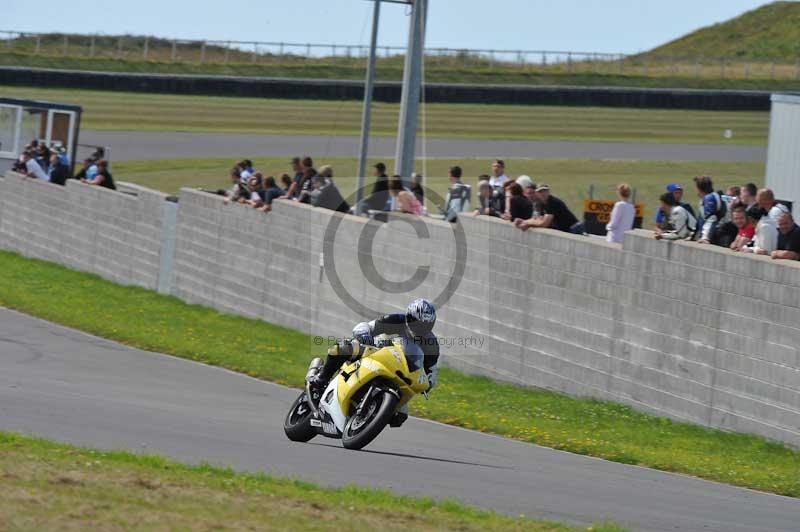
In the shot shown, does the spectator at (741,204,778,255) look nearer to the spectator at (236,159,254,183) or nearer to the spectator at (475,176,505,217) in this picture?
the spectator at (475,176,505,217)

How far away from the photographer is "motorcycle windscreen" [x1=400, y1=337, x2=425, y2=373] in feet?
38.2

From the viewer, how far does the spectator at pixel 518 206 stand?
17.9m

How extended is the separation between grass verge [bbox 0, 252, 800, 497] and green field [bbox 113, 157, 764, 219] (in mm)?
12402

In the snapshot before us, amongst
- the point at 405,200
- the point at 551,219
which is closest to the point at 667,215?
the point at 551,219

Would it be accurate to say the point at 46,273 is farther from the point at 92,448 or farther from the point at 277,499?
the point at 277,499

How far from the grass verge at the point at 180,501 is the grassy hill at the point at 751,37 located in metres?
85.6

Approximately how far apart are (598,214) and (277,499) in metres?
17.1

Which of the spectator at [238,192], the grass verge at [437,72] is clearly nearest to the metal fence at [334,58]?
the grass verge at [437,72]

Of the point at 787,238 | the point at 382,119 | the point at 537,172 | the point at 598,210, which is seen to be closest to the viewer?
the point at 787,238

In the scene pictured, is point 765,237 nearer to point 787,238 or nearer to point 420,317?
point 787,238

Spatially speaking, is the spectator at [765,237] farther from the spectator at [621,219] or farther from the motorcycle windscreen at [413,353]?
the motorcycle windscreen at [413,353]

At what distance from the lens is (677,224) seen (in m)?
15.7

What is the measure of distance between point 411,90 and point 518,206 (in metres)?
4.51

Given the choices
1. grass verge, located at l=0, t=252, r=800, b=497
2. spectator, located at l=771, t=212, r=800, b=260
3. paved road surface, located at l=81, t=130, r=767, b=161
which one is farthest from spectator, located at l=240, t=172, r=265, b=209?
paved road surface, located at l=81, t=130, r=767, b=161
